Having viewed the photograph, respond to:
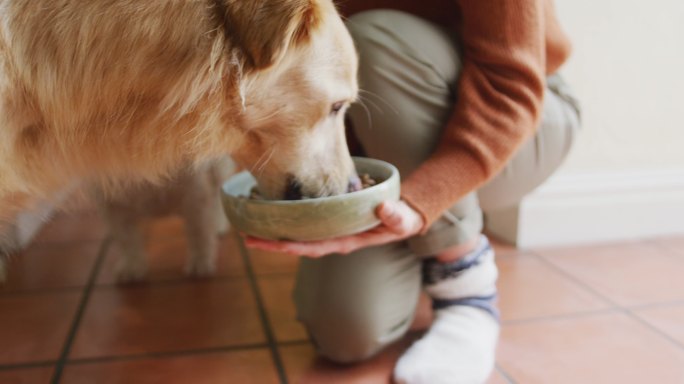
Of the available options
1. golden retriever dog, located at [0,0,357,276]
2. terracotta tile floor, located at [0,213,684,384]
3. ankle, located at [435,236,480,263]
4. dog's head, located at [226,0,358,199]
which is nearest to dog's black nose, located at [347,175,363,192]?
dog's head, located at [226,0,358,199]

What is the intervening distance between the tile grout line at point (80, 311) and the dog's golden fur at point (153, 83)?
1.20 feet

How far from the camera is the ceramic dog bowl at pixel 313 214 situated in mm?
869

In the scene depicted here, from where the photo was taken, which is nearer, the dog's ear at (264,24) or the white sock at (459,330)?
the dog's ear at (264,24)

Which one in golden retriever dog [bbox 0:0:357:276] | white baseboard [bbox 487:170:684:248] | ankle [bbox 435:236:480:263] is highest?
golden retriever dog [bbox 0:0:357:276]

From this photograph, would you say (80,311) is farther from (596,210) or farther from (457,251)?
(596,210)

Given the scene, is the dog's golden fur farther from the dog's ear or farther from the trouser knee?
the trouser knee

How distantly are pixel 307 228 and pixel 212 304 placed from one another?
0.57 meters

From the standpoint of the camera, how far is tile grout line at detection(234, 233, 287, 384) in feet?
3.58

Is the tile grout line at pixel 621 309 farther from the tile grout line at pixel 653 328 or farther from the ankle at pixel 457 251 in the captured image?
the ankle at pixel 457 251

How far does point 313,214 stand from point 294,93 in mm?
176

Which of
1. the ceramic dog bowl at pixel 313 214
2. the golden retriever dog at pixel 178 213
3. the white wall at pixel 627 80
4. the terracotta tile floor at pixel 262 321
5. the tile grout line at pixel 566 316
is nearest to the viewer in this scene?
the ceramic dog bowl at pixel 313 214

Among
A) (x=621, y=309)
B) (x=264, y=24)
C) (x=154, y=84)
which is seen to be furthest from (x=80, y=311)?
(x=621, y=309)

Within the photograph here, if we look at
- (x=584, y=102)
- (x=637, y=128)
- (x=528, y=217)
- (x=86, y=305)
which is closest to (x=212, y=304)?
(x=86, y=305)


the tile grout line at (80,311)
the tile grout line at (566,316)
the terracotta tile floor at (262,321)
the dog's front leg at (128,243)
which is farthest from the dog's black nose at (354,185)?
the dog's front leg at (128,243)
